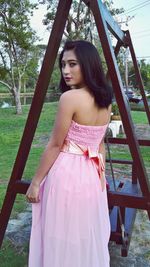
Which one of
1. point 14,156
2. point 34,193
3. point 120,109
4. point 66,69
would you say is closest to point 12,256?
point 34,193

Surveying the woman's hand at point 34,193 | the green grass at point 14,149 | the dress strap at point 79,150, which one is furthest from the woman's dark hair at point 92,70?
the green grass at point 14,149

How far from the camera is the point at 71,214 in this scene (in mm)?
1591

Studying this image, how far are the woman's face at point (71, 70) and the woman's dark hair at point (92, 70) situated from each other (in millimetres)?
20

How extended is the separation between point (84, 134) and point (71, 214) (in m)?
0.41

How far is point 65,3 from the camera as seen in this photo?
175 centimetres

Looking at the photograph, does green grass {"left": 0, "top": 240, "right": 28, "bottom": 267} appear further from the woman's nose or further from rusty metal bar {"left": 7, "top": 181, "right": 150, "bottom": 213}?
the woman's nose

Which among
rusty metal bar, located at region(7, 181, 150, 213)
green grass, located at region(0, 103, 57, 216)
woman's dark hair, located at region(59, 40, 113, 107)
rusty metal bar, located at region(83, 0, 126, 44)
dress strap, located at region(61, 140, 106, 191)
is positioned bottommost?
green grass, located at region(0, 103, 57, 216)

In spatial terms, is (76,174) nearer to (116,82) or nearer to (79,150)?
(79,150)

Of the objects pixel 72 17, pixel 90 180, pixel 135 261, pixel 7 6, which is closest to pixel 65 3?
pixel 90 180

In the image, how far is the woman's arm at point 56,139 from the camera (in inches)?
58.2

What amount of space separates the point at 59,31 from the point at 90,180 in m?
0.83

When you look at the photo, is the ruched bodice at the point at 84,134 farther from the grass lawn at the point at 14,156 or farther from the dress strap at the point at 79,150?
the grass lawn at the point at 14,156

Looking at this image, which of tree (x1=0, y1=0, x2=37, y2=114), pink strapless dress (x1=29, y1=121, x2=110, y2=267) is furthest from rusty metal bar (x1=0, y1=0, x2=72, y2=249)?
tree (x1=0, y1=0, x2=37, y2=114)

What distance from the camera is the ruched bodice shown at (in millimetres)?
1547
